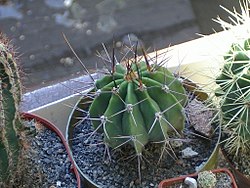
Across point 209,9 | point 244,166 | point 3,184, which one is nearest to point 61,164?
point 3,184

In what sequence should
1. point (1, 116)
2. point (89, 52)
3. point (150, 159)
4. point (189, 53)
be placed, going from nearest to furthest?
point (1, 116), point (150, 159), point (189, 53), point (89, 52)

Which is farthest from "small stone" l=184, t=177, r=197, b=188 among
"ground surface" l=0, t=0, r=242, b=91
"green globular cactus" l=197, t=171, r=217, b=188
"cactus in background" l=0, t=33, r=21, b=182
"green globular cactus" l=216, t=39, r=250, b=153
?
"ground surface" l=0, t=0, r=242, b=91

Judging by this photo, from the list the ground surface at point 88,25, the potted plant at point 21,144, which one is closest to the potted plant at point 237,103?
the potted plant at point 21,144

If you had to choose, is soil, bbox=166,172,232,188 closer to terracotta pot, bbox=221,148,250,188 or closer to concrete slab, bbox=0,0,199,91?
terracotta pot, bbox=221,148,250,188

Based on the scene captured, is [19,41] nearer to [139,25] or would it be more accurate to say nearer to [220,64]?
[139,25]

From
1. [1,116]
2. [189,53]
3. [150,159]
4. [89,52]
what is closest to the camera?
[1,116]

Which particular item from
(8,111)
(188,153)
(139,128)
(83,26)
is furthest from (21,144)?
(83,26)
